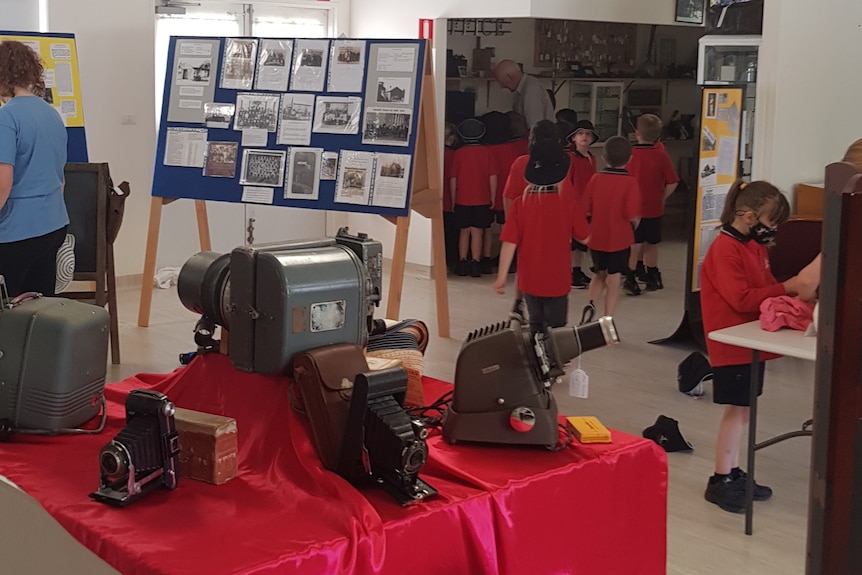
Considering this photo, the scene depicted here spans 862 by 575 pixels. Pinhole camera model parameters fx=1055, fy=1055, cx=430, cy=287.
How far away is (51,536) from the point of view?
4.17ft

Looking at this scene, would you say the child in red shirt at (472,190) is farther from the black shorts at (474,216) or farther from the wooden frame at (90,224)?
the wooden frame at (90,224)

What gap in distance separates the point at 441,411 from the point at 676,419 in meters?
2.59

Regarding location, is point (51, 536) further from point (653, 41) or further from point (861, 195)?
point (653, 41)

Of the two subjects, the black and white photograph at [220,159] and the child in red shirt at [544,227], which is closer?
the child in red shirt at [544,227]

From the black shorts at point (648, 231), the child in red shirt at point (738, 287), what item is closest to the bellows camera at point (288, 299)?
the child in red shirt at point (738, 287)

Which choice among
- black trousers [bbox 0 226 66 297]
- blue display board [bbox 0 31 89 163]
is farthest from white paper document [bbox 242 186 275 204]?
black trousers [bbox 0 226 66 297]

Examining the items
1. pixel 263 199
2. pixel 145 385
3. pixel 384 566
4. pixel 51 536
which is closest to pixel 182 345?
pixel 263 199

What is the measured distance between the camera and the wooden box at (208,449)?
2.35m

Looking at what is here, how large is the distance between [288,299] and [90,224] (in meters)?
3.70

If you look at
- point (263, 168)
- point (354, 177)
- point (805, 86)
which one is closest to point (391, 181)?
point (354, 177)

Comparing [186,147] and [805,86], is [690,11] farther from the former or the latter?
[186,147]

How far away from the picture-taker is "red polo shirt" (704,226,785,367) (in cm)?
383

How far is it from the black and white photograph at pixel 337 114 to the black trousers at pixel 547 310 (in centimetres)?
173

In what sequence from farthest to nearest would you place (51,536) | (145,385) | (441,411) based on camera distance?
1. (145,385)
2. (441,411)
3. (51,536)
